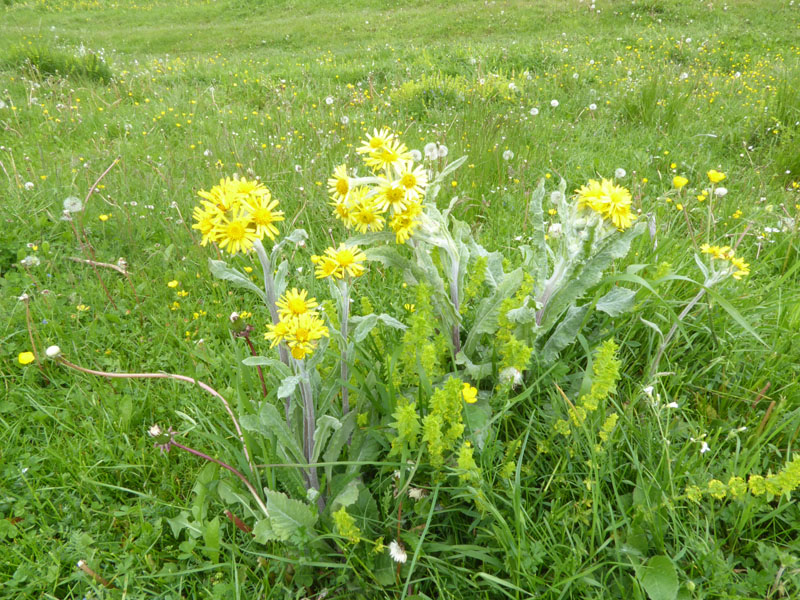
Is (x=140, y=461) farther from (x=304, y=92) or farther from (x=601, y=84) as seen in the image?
(x=601, y=84)

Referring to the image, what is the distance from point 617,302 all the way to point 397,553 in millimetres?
1135

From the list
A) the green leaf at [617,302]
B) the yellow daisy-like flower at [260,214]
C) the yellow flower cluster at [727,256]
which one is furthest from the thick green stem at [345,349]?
the yellow flower cluster at [727,256]

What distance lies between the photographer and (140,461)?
5.99 ft

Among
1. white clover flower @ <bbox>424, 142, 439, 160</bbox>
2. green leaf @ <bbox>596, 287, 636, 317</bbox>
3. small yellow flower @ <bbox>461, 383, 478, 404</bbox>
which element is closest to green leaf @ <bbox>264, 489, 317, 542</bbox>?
small yellow flower @ <bbox>461, 383, 478, 404</bbox>

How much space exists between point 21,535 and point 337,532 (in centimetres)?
111

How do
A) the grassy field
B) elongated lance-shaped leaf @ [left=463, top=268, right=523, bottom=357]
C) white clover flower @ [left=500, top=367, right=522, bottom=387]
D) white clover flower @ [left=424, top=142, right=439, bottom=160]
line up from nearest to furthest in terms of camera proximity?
the grassy field
white clover flower @ [left=500, top=367, right=522, bottom=387]
elongated lance-shaped leaf @ [left=463, top=268, right=523, bottom=357]
white clover flower @ [left=424, top=142, right=439, bottom=160]

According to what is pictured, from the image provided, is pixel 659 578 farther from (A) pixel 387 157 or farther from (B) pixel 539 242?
(A) pixel 387 157

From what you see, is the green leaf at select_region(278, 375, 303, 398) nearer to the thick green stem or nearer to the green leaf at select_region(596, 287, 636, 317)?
the thick green stem

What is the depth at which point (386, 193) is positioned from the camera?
1.38 meters

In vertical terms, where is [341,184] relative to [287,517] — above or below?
above

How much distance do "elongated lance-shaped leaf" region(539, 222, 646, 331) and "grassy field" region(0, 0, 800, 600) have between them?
0.29 feet

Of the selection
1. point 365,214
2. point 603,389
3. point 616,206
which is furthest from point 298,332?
point 616,206

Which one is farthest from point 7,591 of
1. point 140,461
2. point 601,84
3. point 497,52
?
point 497,52

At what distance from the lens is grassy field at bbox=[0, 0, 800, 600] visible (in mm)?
1374
